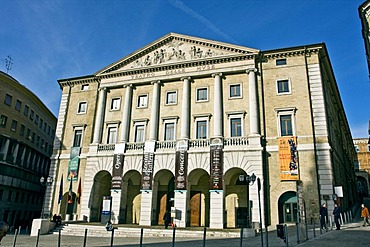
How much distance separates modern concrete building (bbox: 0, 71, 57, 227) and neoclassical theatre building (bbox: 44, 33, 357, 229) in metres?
8.98

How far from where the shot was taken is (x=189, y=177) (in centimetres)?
2770

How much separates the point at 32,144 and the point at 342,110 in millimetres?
43901

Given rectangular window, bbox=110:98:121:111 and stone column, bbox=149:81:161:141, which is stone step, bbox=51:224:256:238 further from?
rectangular window, bbox=110:98:121:111

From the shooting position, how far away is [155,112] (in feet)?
101

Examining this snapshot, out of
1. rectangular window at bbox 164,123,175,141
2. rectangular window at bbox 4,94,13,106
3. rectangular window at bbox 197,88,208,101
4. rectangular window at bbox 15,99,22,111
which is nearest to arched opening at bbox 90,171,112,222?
rectangular window at bbox 164,123,175,141

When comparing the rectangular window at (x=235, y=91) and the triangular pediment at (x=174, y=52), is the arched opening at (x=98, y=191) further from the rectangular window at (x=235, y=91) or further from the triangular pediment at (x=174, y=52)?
the rectangular window at (x=235, y=91)

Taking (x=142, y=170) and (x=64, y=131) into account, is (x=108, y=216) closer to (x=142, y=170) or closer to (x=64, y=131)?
(x=142, y=170)

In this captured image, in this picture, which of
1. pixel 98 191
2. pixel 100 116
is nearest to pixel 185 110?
pixel 100 116

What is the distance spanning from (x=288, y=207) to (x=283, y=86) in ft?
34.8

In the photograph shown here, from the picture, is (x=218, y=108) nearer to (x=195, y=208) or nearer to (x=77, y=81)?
(x=195, y=208)

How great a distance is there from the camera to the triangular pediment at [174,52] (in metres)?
30.2

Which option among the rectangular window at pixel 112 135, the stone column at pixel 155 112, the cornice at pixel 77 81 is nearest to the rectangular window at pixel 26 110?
the cornice at pixel 77 81

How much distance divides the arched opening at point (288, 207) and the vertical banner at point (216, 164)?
17.0 feet

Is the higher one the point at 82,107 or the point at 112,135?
the point at 82,107
